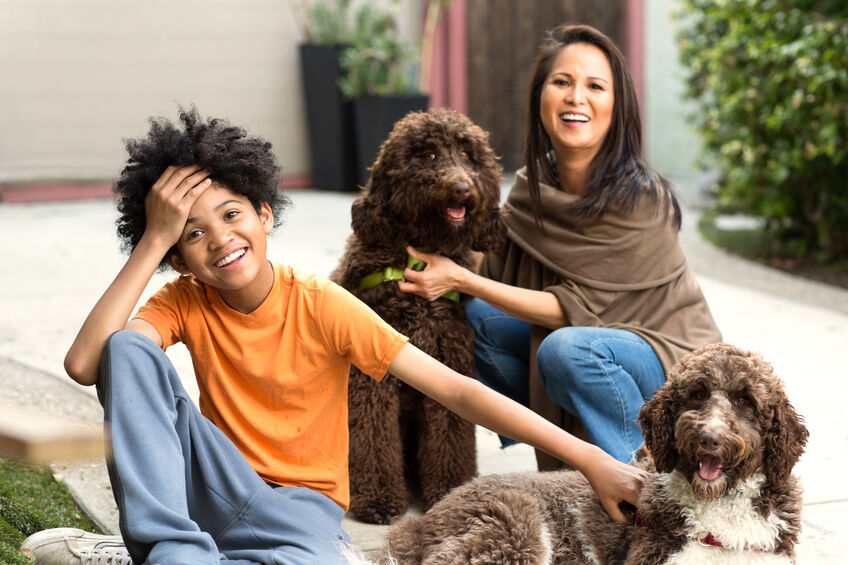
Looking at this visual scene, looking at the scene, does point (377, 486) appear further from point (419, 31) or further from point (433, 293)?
point (419, 31)

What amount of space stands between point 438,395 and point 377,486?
78cm

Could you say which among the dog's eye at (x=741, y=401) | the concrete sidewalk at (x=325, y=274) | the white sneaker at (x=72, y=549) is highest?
the dog's eye at (x=741, y=401)

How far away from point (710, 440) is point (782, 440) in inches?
7.6

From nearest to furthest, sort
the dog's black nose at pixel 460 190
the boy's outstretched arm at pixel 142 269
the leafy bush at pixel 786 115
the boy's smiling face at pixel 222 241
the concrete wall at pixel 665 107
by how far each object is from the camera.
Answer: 1. the boy's outstretched arm at pixel 142 269
2. the boy's smiling face at pixel 222 241
3. the dog's black nose at pixel 460 190
4. the leafy bush at pixel 786 115
5. the concrete wall at pixel 665 107

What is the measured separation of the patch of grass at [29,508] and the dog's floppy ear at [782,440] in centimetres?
185

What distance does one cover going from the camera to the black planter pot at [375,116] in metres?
8.79

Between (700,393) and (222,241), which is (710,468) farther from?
(222,241)

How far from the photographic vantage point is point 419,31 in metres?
9.82

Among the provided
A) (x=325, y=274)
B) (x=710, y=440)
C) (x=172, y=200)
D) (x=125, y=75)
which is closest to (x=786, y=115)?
(x=325, y=274)

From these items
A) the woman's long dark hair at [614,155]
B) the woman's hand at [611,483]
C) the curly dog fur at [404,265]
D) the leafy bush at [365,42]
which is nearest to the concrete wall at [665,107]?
the leafy bush at [365,42]

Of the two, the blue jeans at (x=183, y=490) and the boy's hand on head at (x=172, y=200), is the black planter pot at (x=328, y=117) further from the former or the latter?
A: the blue jeans at (x=183, y=490)

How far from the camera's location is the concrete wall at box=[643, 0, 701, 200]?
1056 centimetres

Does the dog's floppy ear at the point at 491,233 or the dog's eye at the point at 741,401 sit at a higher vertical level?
the dog's floppy ear at the point at 491,233

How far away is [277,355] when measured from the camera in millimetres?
2576
